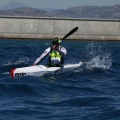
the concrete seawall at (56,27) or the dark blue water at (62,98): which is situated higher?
the concrete seawall at (56,27)

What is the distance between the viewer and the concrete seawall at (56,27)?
7644 cm

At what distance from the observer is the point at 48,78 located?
2062 cm

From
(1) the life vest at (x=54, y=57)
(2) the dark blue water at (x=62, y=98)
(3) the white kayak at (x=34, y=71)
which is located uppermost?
(1) the life vest at (x=54, y=57)

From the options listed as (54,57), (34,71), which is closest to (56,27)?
(54,57)

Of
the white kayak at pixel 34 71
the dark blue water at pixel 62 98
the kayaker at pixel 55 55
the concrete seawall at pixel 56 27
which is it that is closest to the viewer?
the dark blue water at pixel 62 98

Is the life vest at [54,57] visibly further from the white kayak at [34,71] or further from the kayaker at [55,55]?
the white kayak at [34,71]

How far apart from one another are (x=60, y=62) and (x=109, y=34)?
5619cm

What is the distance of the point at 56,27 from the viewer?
76.4 metres

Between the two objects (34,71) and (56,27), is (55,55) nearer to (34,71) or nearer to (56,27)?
(34,71)

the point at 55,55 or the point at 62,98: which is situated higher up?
the point at 55,55

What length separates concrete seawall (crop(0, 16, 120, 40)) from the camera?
76.4 metres

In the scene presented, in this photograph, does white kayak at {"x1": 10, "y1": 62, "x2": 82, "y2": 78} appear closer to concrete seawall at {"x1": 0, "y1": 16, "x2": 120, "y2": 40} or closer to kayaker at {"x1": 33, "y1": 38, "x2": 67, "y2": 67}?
kayaker at {"x1": 33, "y1": 38, "x2": 67, "y2": 67}

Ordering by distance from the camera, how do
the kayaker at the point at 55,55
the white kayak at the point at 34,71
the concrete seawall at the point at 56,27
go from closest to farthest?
the white kayak at the point at 34,71 → the kayaker at the point at 55,55 → the concrete seawall at the point at 56,27

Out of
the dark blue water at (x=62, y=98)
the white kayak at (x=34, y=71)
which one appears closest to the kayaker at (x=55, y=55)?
the white kayak at (x=34, y=71)
